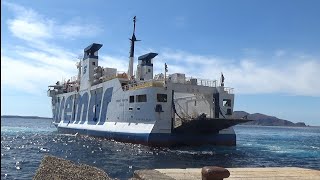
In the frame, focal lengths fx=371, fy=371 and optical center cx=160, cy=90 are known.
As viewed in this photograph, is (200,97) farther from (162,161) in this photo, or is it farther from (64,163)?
(64,163)

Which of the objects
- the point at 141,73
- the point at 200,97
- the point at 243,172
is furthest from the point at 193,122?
the point at 243,172

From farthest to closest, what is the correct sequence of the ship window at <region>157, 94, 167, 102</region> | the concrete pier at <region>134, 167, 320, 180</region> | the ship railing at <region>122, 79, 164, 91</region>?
the ship railing at <region>122, 79, 164, 91</region> < the ship window at <region>157, 94, 167, 102</region> < the concrete pier at <region>134, 167, 320, 180</region>

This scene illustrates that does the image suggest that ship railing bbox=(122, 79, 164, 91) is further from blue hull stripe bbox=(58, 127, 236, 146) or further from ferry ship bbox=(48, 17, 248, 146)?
blue hull stripe bbox=(58, 127, 236, 146)

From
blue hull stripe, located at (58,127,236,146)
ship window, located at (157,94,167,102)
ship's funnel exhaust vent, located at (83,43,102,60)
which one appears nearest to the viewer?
blue hull stripe, located at (58,127,236,146)

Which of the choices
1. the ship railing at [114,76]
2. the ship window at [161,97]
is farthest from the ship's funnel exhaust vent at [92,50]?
the ship window at [161,97]

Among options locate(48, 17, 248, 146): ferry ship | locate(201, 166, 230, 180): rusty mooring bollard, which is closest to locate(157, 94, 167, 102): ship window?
locate(48, 17, 248, 146): ferry ship

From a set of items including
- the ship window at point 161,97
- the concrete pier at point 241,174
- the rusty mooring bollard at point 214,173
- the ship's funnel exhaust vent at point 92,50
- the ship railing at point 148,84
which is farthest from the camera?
the ship's funnel exhaust vent at point 92,50

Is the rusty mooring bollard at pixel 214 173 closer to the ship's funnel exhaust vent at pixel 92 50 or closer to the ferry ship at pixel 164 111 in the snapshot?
the ferry ship at pixel 164 111

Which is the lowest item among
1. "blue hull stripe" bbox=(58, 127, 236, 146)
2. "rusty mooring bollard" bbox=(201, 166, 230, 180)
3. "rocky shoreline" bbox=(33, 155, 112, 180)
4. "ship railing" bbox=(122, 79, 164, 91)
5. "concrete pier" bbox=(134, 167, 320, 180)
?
"blue hull stripe" bbox=(58, 127, 236, 146)

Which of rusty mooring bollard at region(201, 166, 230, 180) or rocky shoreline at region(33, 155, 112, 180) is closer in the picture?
rusty mooring bollard at region(201, 166, 230, 180)

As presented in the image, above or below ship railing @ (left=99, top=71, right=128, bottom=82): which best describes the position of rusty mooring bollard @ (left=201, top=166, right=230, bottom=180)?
below

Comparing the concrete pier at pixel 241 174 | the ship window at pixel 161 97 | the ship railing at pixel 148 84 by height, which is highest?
the ship railing at pixel 148 84

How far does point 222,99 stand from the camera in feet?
115

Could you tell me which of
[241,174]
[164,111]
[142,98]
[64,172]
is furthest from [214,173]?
[142,98]
